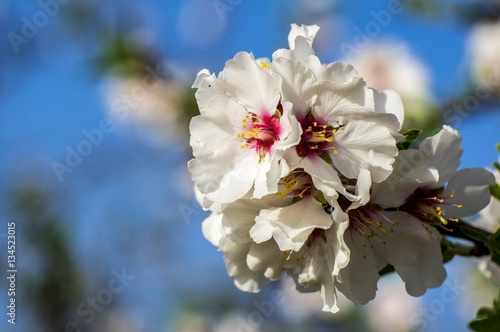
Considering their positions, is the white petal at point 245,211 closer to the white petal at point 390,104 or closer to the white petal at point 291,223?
the white petal at point 291,223

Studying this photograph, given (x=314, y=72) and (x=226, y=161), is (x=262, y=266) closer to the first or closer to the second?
(x=226, y=161)

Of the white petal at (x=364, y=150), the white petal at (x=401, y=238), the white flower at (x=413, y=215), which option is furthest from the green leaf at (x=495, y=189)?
the white petal at (x=364, y=150)

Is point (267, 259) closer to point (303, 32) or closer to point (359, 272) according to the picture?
point (359, 272)

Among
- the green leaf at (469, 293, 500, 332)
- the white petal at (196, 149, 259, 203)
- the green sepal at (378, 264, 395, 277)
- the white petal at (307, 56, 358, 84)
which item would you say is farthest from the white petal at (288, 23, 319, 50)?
the green leaf at (469, 293, 500, 332)

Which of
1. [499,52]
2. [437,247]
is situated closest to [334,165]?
[437,247]

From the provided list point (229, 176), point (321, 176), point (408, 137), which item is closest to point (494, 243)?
point (408, 137)

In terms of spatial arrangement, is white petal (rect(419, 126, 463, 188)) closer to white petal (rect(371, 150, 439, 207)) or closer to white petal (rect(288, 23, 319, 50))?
white petal (rect(371, 150, 439, 207))

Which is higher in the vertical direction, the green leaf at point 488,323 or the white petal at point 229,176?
the white petal at point 229,176
